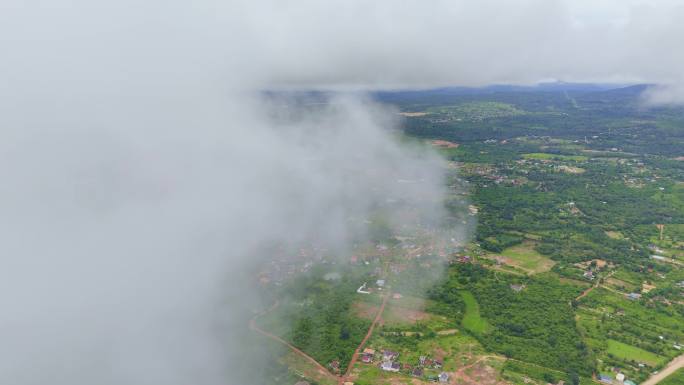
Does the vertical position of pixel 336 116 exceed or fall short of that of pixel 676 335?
it exceeds it

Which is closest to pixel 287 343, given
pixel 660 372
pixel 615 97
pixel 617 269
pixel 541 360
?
pixel 541 360

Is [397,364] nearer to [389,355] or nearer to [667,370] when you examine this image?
[389,355]

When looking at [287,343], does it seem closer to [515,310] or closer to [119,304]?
[119,304]

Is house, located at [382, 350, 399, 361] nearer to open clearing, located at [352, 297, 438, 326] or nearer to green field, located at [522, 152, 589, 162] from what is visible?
open clearing, located at [352, 297, 438, 326]

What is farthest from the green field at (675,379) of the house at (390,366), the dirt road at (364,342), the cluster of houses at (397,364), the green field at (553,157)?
the green field at (553,157)

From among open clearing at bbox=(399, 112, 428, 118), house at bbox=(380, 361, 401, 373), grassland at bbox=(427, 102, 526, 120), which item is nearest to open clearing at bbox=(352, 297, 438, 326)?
house at bbox=(380, 361, 401, 373)

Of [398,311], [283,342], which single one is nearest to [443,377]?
[398,311]

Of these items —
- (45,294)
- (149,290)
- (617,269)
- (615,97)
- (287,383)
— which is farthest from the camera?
(615,97)
